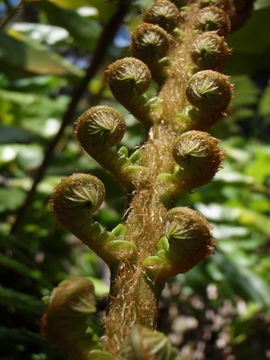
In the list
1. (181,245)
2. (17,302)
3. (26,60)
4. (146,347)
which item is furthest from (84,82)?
(146,347)

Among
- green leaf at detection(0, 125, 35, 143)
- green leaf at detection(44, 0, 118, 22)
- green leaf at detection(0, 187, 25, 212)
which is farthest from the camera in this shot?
green leaf at detection(0, 187, 25, 212)

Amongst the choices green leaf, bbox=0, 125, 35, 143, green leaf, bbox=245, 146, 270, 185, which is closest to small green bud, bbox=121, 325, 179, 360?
green leaf, bbox=0, 125, 35, 143

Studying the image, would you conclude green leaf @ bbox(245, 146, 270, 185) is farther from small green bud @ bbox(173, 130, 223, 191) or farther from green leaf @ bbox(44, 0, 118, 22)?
small green bud @ bbox(173, 130, 223, 191)

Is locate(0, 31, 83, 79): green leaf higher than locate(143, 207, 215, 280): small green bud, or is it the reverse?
locate(143, 207, 215, 280): small green bud

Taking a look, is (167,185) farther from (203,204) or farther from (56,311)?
(203,204)

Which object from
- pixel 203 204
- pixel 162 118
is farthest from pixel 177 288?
pixel 162 118
